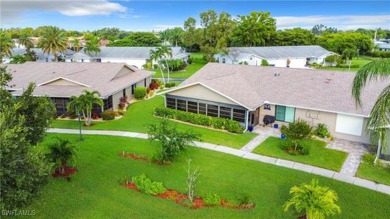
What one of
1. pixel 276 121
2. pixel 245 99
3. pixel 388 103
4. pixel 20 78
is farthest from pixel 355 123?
pixel 20 78

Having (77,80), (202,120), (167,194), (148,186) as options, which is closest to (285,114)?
(202,120)

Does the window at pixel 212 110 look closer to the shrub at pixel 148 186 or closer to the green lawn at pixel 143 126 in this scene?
the green lawn at pixel 143 126

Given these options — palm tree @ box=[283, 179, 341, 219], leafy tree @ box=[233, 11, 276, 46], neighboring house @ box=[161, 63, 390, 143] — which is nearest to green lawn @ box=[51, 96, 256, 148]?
neighboring house @ box=[161, 63, 390, 143]

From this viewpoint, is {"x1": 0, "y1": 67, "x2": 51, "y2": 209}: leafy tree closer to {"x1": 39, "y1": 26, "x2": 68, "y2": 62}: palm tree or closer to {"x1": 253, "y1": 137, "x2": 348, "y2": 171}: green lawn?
{"x1": 253, "y1": 137, "x2": 348, "y2": 171}: green lawn

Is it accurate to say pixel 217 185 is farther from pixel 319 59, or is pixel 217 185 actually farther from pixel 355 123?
pixel 319 59

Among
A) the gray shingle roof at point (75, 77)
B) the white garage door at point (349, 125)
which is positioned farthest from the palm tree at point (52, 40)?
the white garage door at point (349, 125)
